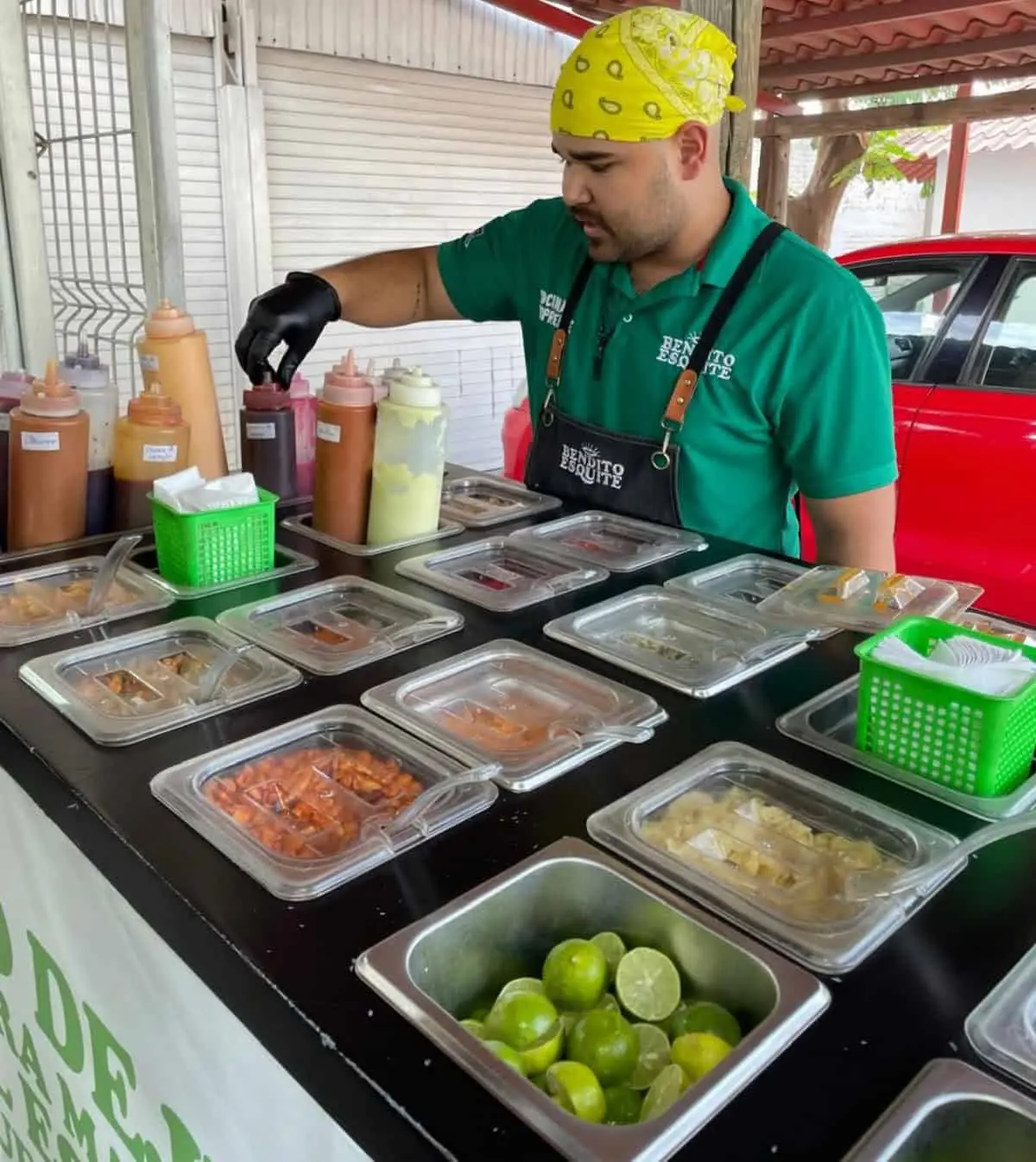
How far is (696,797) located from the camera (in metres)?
0.95

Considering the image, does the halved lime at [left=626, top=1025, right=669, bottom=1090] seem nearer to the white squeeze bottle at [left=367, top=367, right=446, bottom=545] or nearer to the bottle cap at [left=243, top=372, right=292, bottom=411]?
the white squeeze bottle at [left=367, top=367, right=446, bottom=545]

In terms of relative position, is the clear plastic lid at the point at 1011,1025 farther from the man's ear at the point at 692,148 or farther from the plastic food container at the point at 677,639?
the man's ear at the point at 692,148

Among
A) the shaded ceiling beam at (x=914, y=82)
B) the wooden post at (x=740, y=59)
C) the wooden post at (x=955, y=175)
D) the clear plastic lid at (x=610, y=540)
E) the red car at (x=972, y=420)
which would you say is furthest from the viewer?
the wooden post at (x=955, y=175)

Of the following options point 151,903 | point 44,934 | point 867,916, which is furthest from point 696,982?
point 44,934

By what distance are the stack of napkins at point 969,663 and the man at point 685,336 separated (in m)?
0.76

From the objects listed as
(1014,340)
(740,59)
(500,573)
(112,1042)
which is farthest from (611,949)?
(1014,340)

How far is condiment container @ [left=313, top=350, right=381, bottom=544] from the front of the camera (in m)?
1.54

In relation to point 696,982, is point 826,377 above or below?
above

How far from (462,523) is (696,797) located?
33.6 inches

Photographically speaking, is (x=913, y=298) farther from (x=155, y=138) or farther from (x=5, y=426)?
(x=5, y=426)

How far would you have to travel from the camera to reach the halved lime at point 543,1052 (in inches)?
27.0

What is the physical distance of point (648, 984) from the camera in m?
0.77

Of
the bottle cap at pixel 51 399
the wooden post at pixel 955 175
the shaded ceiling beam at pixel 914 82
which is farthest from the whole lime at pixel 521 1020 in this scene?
the wooden post at pixel 955 175

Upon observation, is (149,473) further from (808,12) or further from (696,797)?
(808,12)
